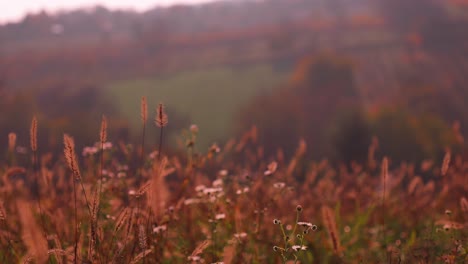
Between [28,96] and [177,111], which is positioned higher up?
[28,96]

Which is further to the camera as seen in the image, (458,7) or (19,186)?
(458,7)

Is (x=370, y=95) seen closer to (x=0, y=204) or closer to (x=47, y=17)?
(x=0, y=204)

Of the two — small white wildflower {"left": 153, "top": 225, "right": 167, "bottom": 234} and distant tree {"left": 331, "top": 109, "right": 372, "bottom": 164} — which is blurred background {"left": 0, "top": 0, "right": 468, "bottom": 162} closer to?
distant tree {"left": 331, "top": 109, "right": 372, "bottom": 164}

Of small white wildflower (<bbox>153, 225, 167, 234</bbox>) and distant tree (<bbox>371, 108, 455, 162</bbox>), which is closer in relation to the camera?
small white wildflower (<bbox>153, 225, 167, 234</bbox>)

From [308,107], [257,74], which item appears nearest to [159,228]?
[308,107]

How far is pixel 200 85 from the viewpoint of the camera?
2475 inches

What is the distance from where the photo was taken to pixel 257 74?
66.1 m

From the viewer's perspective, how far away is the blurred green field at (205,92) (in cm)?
5038

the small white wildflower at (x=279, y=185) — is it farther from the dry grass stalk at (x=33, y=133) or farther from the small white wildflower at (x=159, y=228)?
the dry grass stalk at (x=33, y=133)

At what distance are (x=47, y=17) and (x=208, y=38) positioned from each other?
27.9 m

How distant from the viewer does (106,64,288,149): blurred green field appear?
50.4 metres

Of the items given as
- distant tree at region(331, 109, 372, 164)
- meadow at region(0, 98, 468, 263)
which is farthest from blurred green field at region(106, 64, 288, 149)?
meadow at region(0, 98, 468, 263)

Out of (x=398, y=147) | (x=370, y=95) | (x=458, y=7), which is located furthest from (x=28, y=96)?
(x=458, y=7)

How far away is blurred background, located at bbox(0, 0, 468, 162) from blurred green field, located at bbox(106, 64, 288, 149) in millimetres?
275
